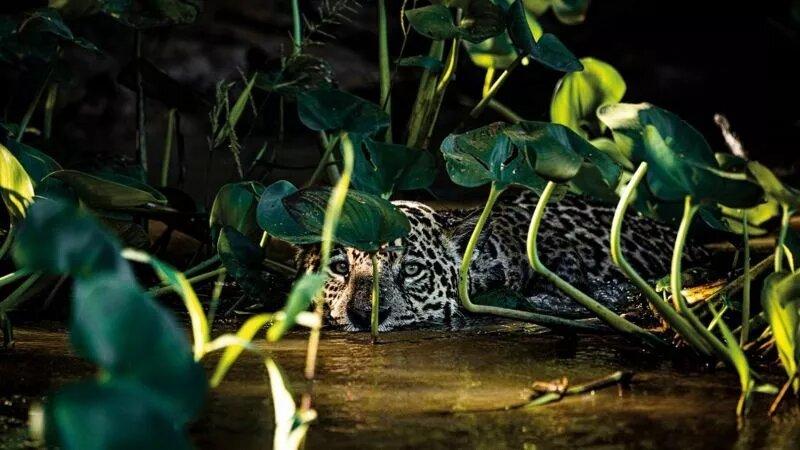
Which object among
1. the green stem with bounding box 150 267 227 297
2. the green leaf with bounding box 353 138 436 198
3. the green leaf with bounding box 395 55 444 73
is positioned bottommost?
the green stem with bounding box 150 267 227 297

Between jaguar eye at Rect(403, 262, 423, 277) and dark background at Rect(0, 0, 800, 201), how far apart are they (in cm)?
291

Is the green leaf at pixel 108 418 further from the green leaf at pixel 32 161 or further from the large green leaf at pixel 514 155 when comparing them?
the green leaf at pixel 32 161

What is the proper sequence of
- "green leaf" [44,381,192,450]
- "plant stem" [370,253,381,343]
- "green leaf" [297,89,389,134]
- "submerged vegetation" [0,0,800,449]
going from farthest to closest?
"green leaf" [297,89,389,134]
"plant stem" [370,253,381,343]
"submerged vegetation" [0,0,800,449]
"green leaf" [44,381,192,450]

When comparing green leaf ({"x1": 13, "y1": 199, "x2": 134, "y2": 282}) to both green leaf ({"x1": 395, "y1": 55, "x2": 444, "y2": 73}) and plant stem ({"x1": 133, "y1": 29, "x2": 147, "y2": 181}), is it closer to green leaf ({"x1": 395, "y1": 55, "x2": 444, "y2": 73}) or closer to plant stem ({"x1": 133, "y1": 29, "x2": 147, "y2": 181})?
green leaf ({"x1": 395, "y1": 55, "x2": 444, "y2": 73})

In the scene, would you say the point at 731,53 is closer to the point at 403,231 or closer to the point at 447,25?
the point at 447,25

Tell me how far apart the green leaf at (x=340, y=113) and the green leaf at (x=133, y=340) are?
257 cm

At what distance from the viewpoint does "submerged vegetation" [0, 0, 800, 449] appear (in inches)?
70.8

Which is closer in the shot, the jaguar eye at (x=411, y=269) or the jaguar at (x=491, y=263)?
the jaguar at (x=491, y=263)

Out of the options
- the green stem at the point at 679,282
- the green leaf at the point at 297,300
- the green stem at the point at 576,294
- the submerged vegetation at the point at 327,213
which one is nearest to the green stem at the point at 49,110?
the submerged vegetation at the point at 327,213

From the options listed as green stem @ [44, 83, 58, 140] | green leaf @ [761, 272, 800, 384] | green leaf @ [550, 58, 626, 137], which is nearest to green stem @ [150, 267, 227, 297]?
green leaf @ [550, 58, 626, 137]

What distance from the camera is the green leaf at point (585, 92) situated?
494 centimetres

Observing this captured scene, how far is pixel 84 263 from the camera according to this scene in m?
1.84

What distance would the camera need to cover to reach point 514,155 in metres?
3.83

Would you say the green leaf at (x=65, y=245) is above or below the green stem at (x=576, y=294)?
above
